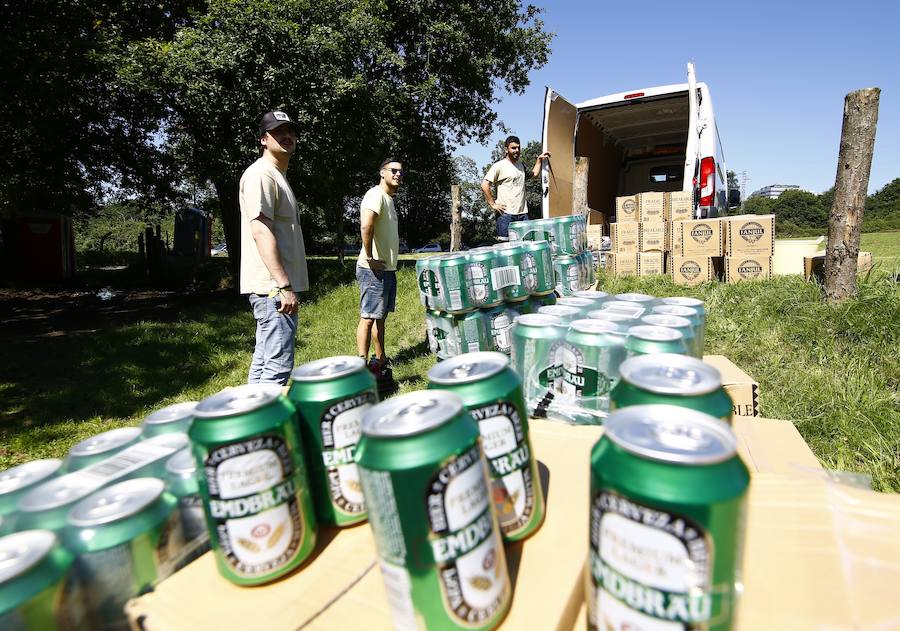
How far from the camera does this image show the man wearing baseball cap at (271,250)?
8.30ft

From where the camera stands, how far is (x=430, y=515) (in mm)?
755

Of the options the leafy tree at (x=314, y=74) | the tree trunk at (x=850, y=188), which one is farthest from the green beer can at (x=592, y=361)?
the leafy tree at (x=314, y=74)

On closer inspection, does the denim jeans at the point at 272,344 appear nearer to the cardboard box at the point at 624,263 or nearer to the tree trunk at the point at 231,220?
the cardboard box at the point at 624,263

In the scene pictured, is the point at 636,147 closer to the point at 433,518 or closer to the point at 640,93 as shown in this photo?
the point at 640,93

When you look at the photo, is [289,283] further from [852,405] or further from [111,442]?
[852,405]

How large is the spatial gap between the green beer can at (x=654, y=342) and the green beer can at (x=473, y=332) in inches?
68.9

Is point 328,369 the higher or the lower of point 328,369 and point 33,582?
the higher

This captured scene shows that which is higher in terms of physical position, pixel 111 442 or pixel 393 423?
pixel 393 423

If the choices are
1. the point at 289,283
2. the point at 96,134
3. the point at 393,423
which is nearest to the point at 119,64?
the point at 96,134

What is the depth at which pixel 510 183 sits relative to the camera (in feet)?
16.8

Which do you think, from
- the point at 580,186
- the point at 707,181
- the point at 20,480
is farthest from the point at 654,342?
the point at 707,181

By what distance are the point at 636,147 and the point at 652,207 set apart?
127 inches

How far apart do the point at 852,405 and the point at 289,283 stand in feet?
10.8

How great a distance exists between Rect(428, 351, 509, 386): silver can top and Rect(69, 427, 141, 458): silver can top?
78 cm
